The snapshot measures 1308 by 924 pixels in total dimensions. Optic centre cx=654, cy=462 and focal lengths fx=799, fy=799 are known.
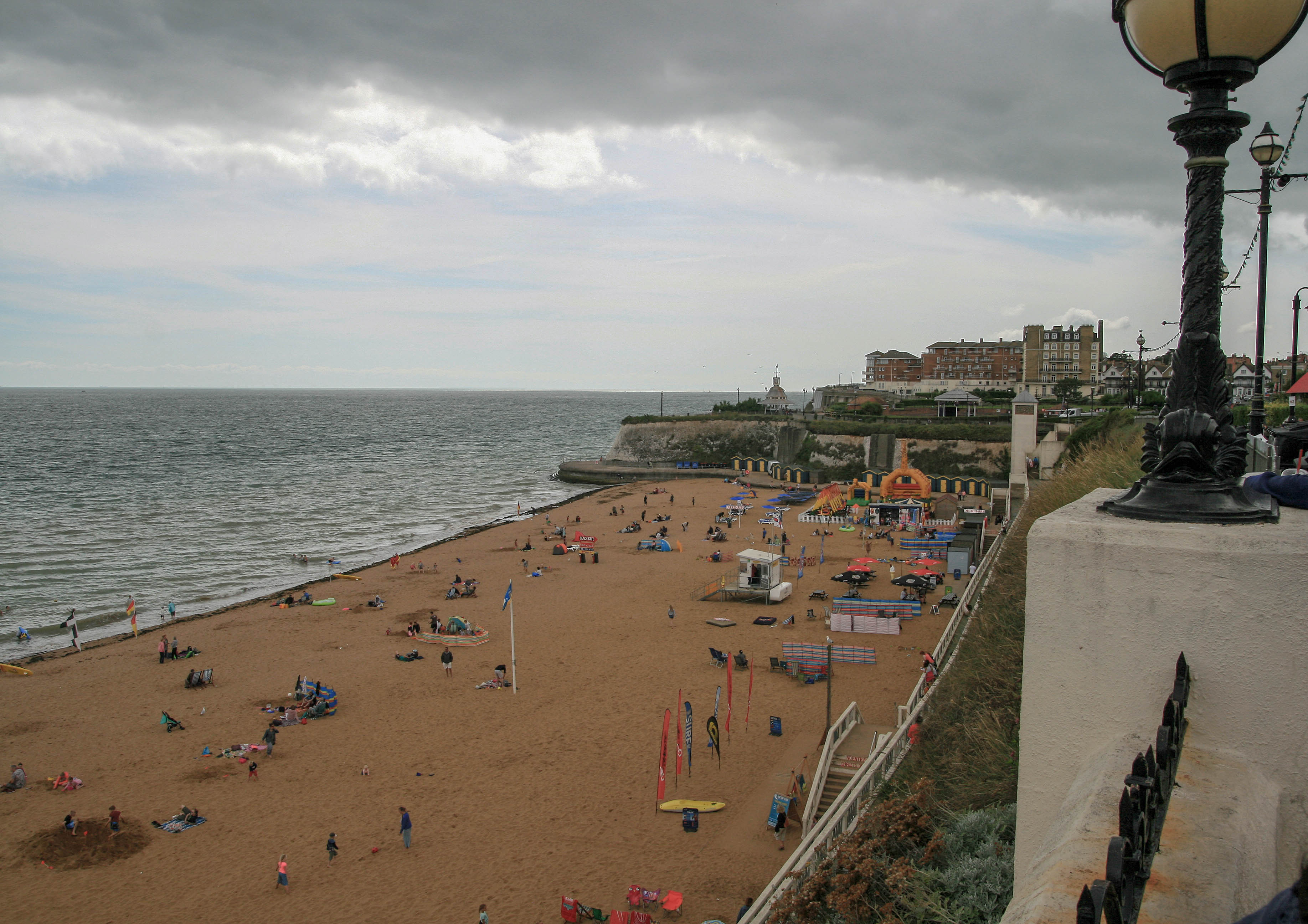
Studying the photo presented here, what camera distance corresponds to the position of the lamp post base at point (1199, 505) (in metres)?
3.16

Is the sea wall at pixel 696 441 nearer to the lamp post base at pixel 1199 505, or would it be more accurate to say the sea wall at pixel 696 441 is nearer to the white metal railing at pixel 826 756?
the white metal railing at pixel 826 756

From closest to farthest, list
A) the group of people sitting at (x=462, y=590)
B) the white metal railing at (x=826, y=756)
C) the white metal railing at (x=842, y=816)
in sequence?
the white metal railing at (x=842, y=816) < the white metal railing at (x=826, y=756) < the group of people sitting at (x=462, y=590)

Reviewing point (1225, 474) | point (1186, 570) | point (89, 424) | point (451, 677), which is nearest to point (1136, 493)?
point (1225, 474)

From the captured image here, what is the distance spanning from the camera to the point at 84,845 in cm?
1569

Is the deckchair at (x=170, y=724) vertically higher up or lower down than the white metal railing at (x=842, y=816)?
lower down

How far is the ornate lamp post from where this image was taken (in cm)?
317

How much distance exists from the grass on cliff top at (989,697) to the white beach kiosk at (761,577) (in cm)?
1409

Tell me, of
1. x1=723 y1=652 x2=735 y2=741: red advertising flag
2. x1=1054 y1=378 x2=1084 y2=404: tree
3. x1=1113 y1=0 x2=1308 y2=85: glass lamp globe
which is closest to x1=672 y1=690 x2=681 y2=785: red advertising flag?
x1=723 y1=652 x2=735 y2=741: red advertising flag

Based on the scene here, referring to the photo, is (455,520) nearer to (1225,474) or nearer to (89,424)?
(1225,474)

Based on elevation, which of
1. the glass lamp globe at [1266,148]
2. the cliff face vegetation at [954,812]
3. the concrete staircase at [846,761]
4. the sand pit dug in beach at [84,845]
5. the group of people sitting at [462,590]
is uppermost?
the glass lamp globe at [1266,148]

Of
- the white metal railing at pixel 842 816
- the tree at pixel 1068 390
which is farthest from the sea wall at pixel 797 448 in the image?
the white metal railing at pixel 842 816

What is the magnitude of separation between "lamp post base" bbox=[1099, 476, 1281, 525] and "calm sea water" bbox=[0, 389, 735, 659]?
113 ft

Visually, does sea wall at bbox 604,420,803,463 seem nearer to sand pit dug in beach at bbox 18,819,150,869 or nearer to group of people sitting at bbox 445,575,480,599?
group of people sitting at bbox 445,575,480,599

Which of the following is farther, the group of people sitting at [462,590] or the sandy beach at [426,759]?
the group of people sitting at [462,590]
